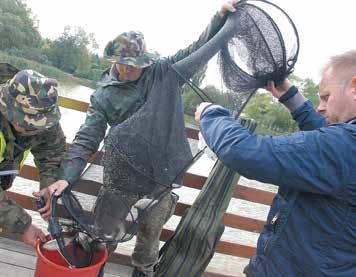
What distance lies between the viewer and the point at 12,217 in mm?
2018

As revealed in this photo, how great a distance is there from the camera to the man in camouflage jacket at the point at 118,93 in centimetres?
199

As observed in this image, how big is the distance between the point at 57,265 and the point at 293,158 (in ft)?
4.12

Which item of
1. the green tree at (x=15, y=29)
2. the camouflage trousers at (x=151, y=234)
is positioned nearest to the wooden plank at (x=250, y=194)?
the camouflage trousers at (x=151, y=234)

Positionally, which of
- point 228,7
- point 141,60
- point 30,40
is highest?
point 228,7

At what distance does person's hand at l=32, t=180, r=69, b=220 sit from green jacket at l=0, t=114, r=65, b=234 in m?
0.11

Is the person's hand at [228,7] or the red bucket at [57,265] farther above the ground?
the person's hand at [228,7]

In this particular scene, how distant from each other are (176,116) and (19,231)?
106 cm

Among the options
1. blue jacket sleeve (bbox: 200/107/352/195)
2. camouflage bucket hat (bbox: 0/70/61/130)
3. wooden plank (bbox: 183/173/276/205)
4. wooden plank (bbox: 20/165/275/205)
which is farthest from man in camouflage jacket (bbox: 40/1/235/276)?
wooden plank (bbox: 183/173/276/205)

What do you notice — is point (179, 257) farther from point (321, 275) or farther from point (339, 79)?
point (339, 79)

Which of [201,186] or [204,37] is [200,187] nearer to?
[201,186]

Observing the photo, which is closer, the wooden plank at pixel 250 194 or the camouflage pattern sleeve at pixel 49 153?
the camouflage pattern sleeve at pixel 49 153

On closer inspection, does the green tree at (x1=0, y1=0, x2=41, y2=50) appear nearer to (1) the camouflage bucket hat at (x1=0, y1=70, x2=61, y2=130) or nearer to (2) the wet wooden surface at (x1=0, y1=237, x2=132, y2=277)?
(2) the wet wooden surface at (x1=0, y1=237, x2=132, y2=277)

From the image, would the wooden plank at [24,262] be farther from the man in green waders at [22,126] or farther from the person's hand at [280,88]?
the person's hand at [280,88]

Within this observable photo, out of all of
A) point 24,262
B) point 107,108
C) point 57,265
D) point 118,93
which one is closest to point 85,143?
Answer: point 107,108
